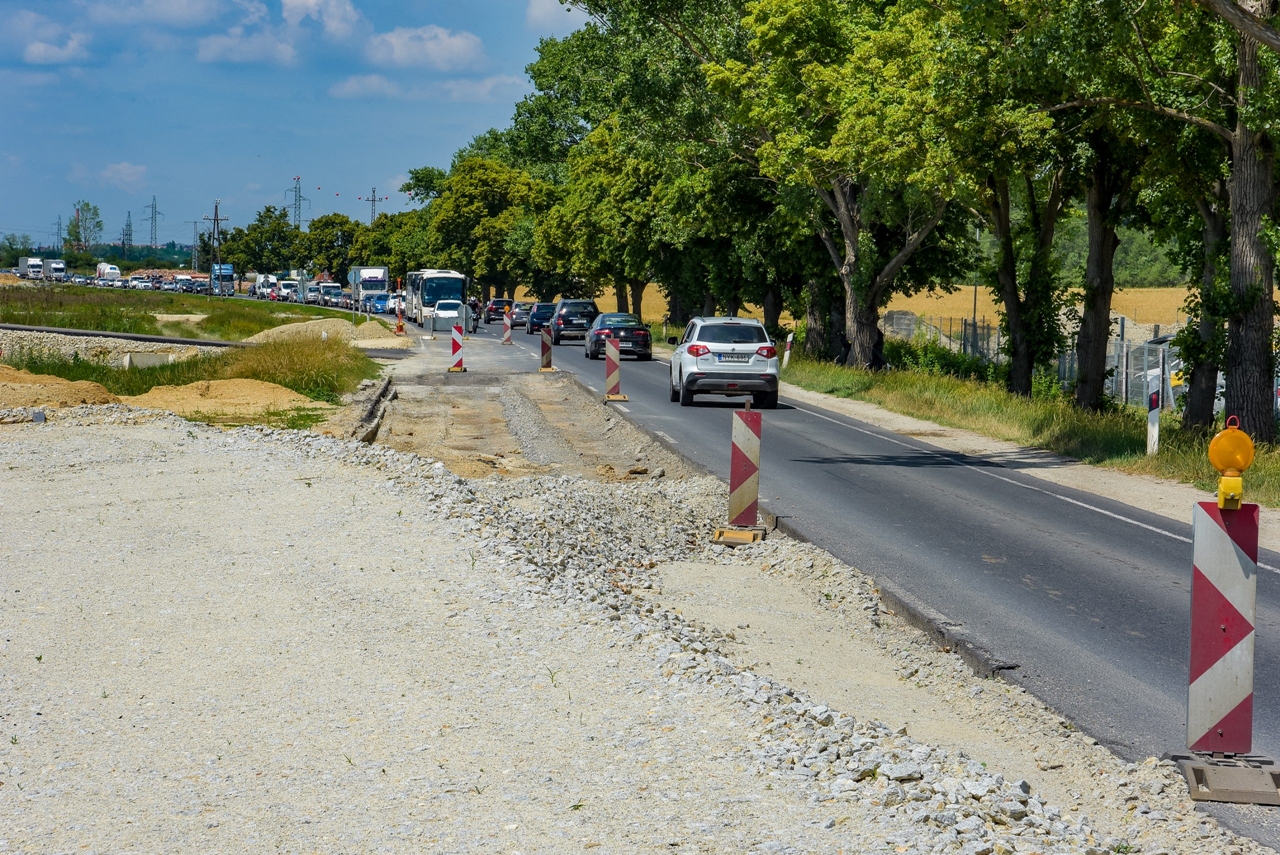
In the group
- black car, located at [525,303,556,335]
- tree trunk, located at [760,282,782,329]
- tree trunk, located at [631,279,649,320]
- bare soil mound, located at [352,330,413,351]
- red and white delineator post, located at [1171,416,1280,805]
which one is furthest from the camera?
black car, located at [525,303,556,335]

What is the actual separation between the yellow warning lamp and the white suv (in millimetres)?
21114

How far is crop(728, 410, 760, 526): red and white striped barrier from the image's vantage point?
12.4m

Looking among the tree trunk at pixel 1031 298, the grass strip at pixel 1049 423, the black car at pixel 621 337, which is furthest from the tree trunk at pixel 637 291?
the tree trunk at pixel 1031 298

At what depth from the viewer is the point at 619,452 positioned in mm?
21156

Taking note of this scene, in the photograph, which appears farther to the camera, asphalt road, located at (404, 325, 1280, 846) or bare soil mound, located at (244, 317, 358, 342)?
bare soil mound, located at (244, 317, 358, 342)

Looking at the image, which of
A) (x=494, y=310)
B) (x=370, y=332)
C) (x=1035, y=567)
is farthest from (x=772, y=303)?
(x=494, y=310)

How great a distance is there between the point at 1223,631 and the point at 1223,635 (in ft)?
0.06

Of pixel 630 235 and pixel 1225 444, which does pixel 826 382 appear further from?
pixel 1225 444

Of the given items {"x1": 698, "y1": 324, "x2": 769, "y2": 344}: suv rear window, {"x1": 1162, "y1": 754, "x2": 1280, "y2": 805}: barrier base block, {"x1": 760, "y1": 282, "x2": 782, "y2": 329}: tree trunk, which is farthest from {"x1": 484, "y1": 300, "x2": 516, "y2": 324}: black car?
{"x1": 1162, "y1": 754, "x2": 1280, "y2": 805}: barrier base block

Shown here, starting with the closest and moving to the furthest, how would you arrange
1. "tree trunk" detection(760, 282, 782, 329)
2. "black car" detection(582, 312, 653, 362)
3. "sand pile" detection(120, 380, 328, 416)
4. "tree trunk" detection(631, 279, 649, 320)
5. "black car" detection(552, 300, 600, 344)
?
1. "sand pile" detection(120, 380, 328, 416)
2. "black car" detection(582, 312, 653, 362)
3. "tree trunk" detection(760, 282, 782, 329)
4. "black car" detection(552, 300, 600, 344)
5. "tree trunk" detection(631, 279, 649, 320)

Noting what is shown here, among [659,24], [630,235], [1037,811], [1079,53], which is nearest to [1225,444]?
[1037,811]

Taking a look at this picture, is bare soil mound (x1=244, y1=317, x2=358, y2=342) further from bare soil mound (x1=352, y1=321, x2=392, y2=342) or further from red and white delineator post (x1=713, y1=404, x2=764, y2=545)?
red and white delineator post (x1=713, y1=404, x2=764, y2=545)

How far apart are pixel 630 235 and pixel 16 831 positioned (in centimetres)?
5724

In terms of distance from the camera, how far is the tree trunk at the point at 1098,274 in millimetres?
28047
